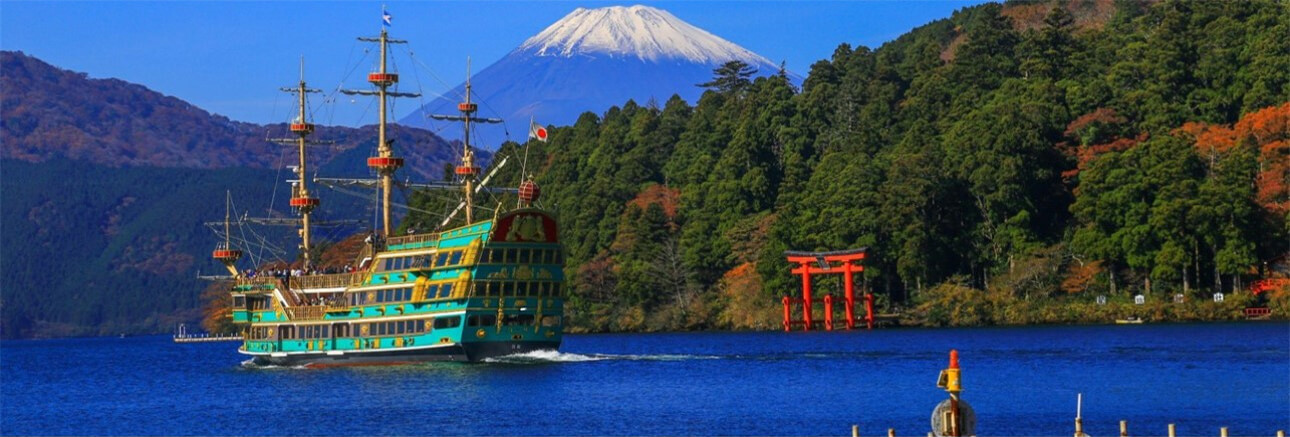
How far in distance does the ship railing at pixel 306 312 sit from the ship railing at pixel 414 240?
4839mm

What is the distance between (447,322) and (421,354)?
6.64ft

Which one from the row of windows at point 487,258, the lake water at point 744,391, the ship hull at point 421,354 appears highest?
the row of windows at point 487,258

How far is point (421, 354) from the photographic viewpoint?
6994cm

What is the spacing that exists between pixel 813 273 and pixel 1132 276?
15796 mm

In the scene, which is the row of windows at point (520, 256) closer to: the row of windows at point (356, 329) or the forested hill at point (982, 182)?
the row of windows at point (356, 329)

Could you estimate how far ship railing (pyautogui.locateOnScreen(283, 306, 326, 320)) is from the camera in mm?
74250

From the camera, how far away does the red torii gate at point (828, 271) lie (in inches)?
3767

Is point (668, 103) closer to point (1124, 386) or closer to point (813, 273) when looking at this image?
point (813, 273)

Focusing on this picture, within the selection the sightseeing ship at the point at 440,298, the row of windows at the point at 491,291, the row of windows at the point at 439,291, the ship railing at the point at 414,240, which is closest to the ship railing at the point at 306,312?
the sightseeing ship at the point at 440,298

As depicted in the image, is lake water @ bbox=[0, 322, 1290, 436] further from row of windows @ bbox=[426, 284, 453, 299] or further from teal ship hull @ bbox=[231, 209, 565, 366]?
Result: row of windows @ bbox=[426, 284, 453, 299]

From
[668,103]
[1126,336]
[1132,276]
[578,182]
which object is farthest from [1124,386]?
[668,103]

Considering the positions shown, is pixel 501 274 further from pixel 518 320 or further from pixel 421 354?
pixel 421 354

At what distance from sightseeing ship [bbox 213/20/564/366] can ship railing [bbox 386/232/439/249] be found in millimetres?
36

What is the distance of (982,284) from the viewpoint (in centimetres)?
10044
